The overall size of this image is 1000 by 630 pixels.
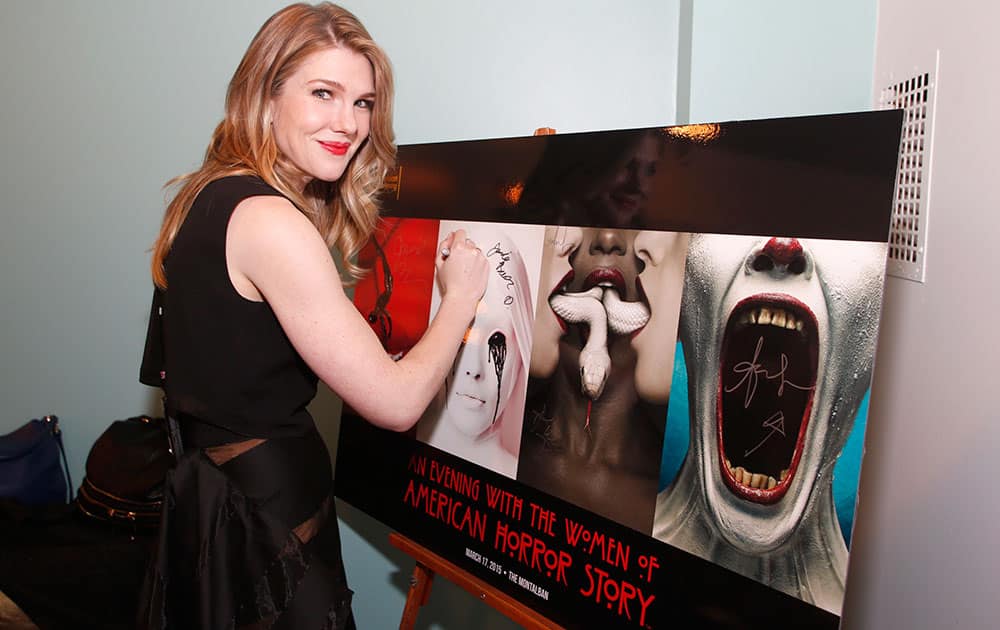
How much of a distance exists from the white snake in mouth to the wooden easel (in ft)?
1.18

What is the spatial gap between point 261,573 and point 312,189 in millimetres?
680

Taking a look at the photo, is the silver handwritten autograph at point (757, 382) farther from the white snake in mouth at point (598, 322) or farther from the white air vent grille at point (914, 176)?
the white air vent grille at point (914, 176)

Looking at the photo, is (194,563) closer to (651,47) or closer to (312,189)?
(312,189)

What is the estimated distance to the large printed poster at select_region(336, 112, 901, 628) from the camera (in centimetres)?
94

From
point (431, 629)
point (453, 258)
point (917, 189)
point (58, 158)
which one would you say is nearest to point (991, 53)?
point (917, 189)

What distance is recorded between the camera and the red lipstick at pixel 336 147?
4.13 feet

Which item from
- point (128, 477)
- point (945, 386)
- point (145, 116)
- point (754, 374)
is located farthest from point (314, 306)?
point (145, 116)

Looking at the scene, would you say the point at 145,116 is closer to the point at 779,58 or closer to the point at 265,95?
the point at 265,95

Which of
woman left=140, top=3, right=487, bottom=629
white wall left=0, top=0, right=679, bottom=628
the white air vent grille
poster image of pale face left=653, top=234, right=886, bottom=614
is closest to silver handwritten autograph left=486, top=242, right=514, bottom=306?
woman left=140, top=3, right=487, bottom=629

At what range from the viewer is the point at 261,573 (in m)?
1.16

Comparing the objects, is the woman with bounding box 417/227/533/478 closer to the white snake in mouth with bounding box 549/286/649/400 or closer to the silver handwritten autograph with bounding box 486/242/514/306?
the silver handwritten autograph with bounding box 486/242/514/306

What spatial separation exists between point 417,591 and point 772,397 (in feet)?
2.84

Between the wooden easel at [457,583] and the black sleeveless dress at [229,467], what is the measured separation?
0.23 meters

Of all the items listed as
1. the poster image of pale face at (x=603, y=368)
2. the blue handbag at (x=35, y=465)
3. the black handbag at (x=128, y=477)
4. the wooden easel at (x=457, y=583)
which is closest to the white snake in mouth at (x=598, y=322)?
the poster image of pale face at (x=603, y=368)
